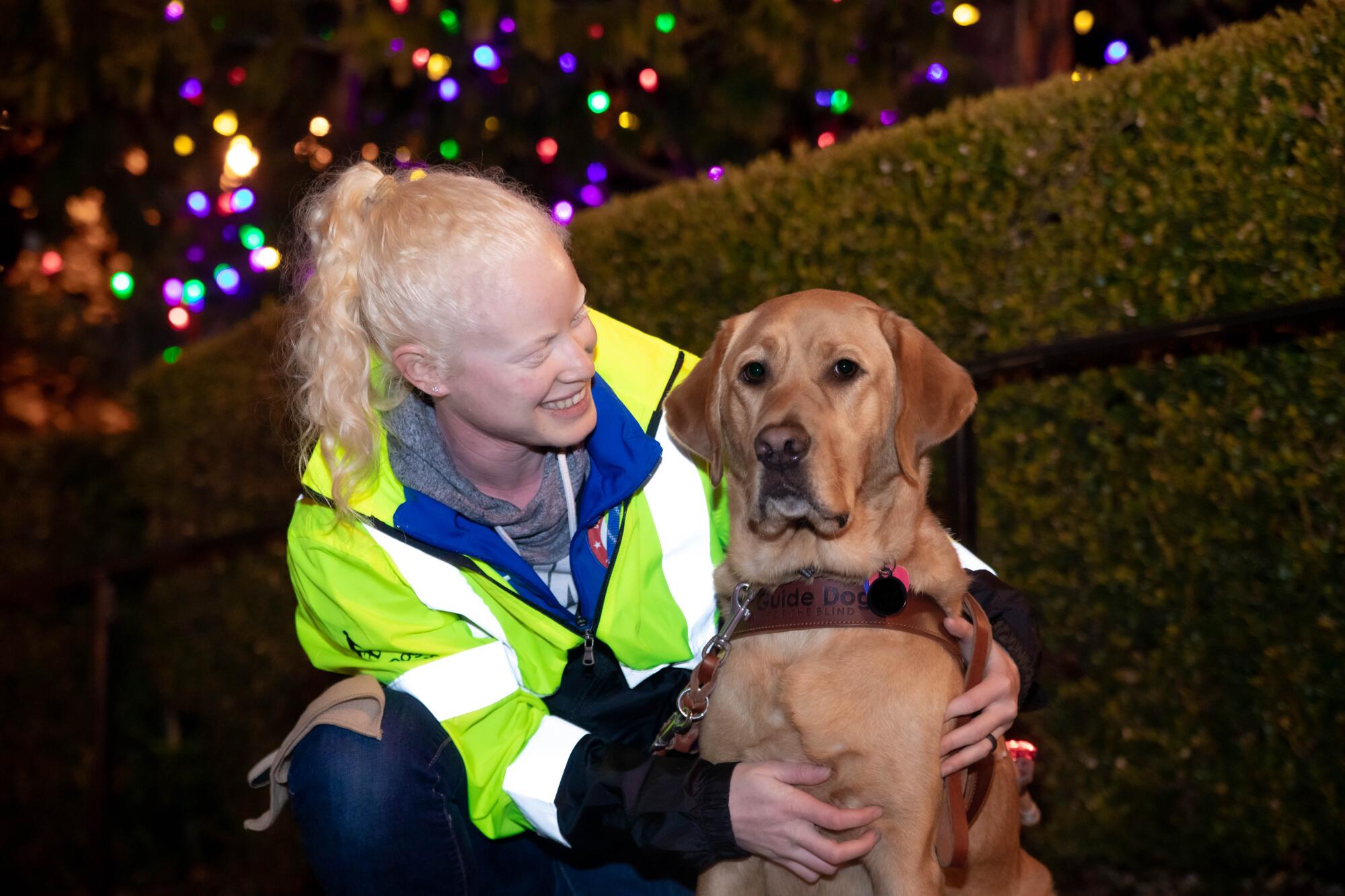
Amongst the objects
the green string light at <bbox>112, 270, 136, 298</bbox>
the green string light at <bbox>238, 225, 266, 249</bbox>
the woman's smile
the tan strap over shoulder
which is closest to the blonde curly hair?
the woman's smile

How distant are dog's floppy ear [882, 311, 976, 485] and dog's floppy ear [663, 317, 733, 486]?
40 centimetres

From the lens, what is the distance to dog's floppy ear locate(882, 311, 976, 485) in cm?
235

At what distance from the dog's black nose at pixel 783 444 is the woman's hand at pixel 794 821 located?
594 millimetres

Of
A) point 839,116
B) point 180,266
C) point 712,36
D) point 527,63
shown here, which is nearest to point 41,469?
point 180,266

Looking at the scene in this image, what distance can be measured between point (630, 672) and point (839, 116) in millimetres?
5048

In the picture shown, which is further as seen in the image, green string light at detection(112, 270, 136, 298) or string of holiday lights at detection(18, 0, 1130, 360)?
green string light at detection(112, 270, 136, 298)

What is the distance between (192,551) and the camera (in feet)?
15.6

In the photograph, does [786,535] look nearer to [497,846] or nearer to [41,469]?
[497,846]

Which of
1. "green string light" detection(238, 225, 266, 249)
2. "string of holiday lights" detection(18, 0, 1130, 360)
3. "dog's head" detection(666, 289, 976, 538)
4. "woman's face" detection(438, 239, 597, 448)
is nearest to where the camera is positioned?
"dog's head" detection(666, 289, 976, 538)

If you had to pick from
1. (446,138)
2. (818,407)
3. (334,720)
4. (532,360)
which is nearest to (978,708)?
(818,407)

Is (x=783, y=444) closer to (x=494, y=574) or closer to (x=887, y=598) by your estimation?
(x=887, y=598)

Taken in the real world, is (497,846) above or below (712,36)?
below

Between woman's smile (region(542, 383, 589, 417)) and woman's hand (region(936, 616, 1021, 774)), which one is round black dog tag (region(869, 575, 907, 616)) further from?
woman's smile (region(542, 383, 589, 417))

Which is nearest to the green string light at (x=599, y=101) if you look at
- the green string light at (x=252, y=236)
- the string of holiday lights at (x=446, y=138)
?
the string of holiday lights at (x=446, y=138)
